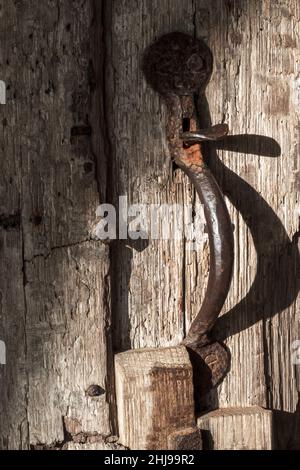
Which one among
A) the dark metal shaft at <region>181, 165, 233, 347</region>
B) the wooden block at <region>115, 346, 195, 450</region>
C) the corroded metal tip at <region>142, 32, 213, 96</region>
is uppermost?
the corroded metal tip at <region>142, 32, 213, 96</region>

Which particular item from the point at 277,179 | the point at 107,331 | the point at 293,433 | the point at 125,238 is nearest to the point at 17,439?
the point at 107,331

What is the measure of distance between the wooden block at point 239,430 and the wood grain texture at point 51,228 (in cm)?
17

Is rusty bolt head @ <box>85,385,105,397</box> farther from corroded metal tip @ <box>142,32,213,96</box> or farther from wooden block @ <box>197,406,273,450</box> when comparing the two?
corroded metal tip @ <box>142,32,213,96</box>

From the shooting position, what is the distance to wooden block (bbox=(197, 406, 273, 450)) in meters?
1.13

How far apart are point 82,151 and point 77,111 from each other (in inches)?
2.5

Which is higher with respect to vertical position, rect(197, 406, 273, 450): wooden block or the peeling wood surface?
the peeling wood surface

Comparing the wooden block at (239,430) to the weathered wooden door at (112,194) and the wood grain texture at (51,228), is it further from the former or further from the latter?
the wood grain texture at (51,228)

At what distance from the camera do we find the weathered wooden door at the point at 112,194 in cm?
107

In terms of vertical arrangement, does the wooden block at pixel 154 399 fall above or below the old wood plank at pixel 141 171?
below

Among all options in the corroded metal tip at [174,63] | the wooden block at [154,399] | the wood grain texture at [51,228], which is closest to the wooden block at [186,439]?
the wooden block at [154,399]

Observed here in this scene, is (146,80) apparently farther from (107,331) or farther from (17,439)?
(17,439)

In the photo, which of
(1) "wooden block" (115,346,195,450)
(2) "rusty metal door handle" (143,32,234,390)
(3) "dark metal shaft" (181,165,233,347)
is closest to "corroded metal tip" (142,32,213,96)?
(2) "rusty metal door handle" (143,32,234,390)

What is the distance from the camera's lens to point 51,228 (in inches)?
43.1

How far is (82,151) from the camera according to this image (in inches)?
42.6
